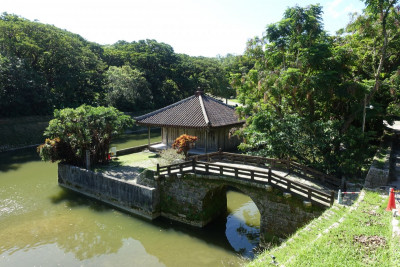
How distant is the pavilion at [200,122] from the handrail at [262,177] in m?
5.28

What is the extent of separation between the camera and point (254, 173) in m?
13.9

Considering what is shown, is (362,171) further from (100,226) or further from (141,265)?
(100,226)

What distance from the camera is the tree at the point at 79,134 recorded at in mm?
19922

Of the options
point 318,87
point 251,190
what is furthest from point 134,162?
point 318,87

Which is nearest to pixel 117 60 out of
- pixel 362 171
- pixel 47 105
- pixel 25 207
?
pixel 47 105

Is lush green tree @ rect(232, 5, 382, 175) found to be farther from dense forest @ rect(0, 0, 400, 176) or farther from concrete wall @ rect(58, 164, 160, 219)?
concrete wall @ rect(58, 164, 160, 219)

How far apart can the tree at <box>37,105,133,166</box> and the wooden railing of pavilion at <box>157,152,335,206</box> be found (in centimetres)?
668

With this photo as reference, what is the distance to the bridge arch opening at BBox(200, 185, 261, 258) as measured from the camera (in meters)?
13.5

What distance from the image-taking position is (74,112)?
66.8 ft

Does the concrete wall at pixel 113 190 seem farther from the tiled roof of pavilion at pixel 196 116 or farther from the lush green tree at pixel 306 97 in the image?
the lush green tree at pixel 306 97

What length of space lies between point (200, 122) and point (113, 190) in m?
7.75

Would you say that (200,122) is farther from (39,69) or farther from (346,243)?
Answer: (39,69)

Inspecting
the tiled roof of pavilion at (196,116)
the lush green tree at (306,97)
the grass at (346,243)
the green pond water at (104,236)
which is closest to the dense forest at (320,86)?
the lush green tree at (306,97)

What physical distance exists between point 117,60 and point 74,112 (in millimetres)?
38458
